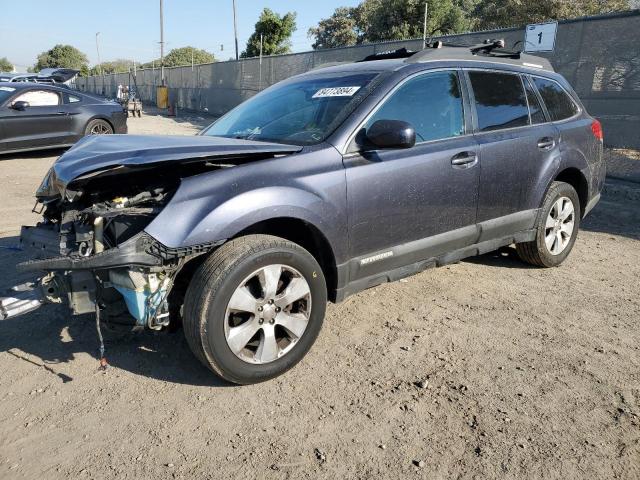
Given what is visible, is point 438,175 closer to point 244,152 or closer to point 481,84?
point 481,84

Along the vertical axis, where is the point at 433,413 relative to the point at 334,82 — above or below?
below

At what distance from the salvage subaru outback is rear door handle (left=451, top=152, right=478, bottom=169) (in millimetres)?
12

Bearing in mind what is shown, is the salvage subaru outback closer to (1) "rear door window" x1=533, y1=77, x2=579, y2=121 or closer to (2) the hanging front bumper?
(2) the hanging front bumper

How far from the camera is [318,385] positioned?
3.01m

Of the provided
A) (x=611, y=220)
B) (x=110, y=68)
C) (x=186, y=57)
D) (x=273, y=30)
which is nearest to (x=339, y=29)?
(x=273, y=30)

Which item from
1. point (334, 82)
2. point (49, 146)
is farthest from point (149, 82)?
point (334, 82)

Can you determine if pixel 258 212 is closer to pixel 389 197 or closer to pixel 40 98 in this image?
pixel 389 197

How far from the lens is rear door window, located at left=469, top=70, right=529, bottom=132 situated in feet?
13.2

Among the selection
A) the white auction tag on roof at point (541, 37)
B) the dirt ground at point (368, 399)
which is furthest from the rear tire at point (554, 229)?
the white auction tag on roof at point (541, 37)

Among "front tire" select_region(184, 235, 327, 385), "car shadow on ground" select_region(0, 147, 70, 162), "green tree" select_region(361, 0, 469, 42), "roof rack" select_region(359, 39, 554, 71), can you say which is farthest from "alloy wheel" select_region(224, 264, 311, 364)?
"green tree" select_region(361, 0, 469, 42)

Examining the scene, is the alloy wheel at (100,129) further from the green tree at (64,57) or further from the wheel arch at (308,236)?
the green tree at (64,57)

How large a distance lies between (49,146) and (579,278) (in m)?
10.0

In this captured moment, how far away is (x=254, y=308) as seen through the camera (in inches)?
113

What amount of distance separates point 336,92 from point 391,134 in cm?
73
